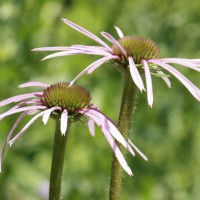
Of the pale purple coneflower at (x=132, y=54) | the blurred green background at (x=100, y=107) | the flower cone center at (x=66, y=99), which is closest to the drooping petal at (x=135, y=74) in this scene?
the pale purple coneflower at (x=132, y=54)

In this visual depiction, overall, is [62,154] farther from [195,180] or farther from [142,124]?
[195,180]

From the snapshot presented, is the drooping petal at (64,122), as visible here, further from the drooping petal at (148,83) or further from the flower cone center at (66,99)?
the drooping petal at (148,83)

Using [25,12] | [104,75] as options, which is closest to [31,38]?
[25,12]

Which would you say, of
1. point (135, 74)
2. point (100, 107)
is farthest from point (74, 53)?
point (100, 107)

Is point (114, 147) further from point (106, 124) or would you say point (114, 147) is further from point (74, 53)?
point (74, 53)

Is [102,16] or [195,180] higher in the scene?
[102,16]

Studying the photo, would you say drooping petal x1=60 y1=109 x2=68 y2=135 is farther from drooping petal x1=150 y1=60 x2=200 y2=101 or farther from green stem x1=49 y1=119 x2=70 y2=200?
drooping petal x1=150 y1=60 x2=200 y2=101

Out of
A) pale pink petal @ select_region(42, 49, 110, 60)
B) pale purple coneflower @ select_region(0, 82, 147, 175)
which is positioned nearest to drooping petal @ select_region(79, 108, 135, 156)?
pale purple coneflower @ select_region(0, 82, 147, 175)
